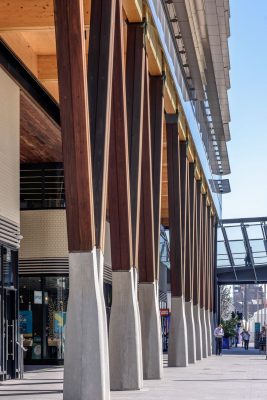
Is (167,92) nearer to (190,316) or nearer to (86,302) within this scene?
(190,316)

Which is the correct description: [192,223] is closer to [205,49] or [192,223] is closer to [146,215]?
[205,49]

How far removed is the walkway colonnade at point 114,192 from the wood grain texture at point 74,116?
0.7 inches

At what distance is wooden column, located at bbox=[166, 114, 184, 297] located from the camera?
112 feet

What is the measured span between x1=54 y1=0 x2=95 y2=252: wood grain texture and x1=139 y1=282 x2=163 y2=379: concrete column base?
30.4 feet

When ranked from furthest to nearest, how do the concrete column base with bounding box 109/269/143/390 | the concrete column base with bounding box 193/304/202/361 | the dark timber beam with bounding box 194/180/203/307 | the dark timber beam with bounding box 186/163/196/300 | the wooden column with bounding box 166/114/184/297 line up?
the dark timber beam with bounding box 194/180/203/307 < the concrete column base with bounding box 193/304/202/361 < the dark timber beam with bounding box 186/163/196/300 < the wooden column with bounding box 166/114/184/297 < the concrete column base with bounding box 109/269/143/390

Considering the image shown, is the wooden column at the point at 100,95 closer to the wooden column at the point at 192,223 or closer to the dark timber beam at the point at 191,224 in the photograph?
the dark timber beam at the point at 191,224

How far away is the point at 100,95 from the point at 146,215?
8208 millimetres

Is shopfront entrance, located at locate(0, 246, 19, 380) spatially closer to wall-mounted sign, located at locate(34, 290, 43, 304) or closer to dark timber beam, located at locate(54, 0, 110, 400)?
dark timber beam, located at locate(54, 0, 110, 400)

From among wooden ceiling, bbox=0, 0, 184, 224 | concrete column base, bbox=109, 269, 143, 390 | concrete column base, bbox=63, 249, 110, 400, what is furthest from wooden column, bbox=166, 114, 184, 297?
concrete column base, bbox=63, 249, 110, 400

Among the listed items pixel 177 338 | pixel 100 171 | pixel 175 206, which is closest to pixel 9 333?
pixel 100 171

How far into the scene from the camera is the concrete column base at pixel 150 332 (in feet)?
83.8

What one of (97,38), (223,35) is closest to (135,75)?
(97,38)

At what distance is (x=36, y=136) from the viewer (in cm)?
3192

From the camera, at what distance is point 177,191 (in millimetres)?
34469
